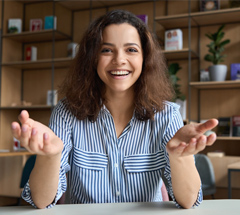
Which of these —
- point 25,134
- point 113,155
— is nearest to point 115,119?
point 113,155

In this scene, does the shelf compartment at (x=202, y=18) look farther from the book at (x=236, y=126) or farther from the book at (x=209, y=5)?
the book at (x=236, y=126)

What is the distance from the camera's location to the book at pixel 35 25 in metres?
4.86

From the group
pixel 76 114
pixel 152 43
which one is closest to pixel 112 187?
pixel 76 114

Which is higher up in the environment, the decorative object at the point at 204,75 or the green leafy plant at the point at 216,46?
the green leafy plant at the point at 216,46

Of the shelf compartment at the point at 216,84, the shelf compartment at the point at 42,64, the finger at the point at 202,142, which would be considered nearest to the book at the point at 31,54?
the shelf compartment at the point at 42,64

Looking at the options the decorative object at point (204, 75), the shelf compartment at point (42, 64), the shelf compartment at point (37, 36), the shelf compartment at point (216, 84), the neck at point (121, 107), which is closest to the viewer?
the neck at point (121, 107)

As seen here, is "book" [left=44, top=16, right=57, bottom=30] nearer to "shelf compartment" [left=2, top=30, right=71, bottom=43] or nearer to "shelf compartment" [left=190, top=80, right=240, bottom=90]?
"shelf compartment" [left=2, top=30, right=71, bottom=43]

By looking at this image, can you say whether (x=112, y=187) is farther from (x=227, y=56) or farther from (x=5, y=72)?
(x=5, y=72)

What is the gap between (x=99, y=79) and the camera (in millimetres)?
1462

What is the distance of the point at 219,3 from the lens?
13.2 ft

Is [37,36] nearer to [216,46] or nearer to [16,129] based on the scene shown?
[216,46]

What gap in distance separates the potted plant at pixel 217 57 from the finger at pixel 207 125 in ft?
9.73

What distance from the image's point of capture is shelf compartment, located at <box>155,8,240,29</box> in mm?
3814

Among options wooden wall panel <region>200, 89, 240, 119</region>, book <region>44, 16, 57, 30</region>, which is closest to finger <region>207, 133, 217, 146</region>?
wooden wall panel <region>200, 89, 240, 119</region>
